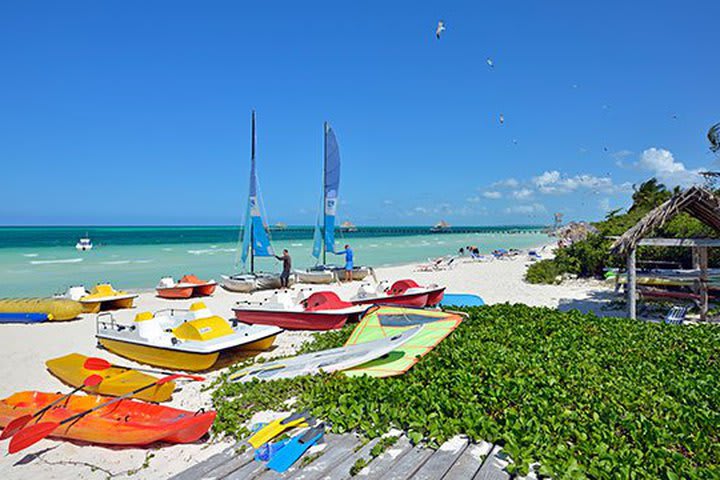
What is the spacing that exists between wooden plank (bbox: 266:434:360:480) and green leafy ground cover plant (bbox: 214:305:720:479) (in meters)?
0.18

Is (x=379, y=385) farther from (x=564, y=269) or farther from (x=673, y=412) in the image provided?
(x=564, y=269)

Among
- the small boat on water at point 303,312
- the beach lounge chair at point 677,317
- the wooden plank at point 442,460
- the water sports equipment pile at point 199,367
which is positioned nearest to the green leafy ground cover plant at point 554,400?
the wooden plank at point 442,460

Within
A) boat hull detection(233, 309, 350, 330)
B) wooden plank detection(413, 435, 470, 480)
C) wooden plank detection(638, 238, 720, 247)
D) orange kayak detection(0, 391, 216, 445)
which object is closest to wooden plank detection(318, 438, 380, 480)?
wooden plank detection(413, 435, 470, 480)

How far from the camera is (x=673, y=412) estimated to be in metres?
4.43

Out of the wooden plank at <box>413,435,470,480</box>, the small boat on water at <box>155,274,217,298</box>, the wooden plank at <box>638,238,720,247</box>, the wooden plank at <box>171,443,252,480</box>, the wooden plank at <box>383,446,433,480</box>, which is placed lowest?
the small boat on water at <box>155,274,217,298</box>

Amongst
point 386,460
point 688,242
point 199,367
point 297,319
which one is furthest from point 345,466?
point 688,242

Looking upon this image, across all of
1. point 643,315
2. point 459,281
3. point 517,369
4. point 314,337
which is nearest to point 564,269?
point 459,281

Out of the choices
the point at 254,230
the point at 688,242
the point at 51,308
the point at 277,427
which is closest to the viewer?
the point at 277,427

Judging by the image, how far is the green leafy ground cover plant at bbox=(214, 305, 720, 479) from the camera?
142 inches

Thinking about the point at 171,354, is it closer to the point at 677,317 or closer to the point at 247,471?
the point at 247,471

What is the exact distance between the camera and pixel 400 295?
Result: 11562 mm

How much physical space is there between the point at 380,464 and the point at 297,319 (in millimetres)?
6888

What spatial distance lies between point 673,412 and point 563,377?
1.18m

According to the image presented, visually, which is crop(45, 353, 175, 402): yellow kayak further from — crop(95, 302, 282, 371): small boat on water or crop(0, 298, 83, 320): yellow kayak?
crop(0, 298, 83, 320): yellow kayak
